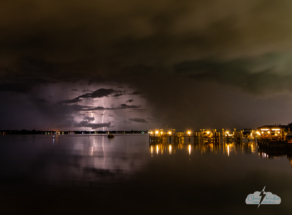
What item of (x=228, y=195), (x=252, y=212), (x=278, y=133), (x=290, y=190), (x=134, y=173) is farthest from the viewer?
(x=278, y=133)

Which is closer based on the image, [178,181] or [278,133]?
[178,181]

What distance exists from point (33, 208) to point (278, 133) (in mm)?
40750

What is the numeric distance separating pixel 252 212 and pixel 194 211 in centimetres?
299

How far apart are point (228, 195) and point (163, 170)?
8.66 metres

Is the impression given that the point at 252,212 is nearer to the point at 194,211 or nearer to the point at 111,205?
the point at 194,211

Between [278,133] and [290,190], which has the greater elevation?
[278,133]

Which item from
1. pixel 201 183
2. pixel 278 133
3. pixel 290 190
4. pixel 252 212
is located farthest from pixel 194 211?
pixel 278 133

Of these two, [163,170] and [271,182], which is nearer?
[271,182]

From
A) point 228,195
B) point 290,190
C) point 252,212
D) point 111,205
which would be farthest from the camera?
point 290,190

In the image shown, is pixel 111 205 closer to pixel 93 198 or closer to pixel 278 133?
pixel 93 198

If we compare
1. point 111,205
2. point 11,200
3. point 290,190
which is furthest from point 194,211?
point 11,200

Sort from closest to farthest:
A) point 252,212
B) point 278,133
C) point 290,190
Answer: point 252,212 → point 290,190 → point 278,133

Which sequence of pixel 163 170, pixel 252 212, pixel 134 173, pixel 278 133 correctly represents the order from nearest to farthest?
1. pixel 252 212
2. pixel 134 173
3. pixel 163 170
4. pixel 278 133

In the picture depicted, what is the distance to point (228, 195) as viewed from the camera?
14266 millimetres
